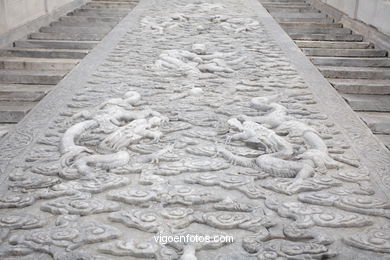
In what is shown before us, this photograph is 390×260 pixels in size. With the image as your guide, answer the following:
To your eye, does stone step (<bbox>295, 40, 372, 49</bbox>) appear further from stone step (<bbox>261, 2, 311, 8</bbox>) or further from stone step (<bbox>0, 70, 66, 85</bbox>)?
stone step (<bbox>261, 2, 311, 8</bbox>)

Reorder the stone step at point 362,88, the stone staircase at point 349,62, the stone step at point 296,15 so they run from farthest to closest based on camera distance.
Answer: the stone step at point 296,15 → the stone step at point 362,88 → the stone staircase at point 349,62

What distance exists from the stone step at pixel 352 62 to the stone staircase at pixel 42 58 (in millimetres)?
3496

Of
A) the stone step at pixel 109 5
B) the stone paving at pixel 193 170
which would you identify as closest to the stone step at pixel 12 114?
the stone paving at pixel 193 170

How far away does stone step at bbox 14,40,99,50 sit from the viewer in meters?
A: 7.57

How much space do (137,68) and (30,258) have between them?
3.96 m

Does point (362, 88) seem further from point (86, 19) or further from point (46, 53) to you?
point (86, 19)

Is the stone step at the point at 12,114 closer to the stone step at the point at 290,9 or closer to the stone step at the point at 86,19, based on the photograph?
the stone step at the point at 86,19

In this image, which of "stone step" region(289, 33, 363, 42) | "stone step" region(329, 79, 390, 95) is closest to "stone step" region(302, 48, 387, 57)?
"stone step" region(289, 33, 363, 42)

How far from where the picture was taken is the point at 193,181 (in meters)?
3.35

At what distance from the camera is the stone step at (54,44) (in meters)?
7.57

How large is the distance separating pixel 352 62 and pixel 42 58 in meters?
4.60

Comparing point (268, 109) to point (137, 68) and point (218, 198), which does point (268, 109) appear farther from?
point (137, 68)

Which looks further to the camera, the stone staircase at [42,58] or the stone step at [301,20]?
the stone step at [301,20]

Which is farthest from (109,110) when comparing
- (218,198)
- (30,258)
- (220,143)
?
(30,258)
